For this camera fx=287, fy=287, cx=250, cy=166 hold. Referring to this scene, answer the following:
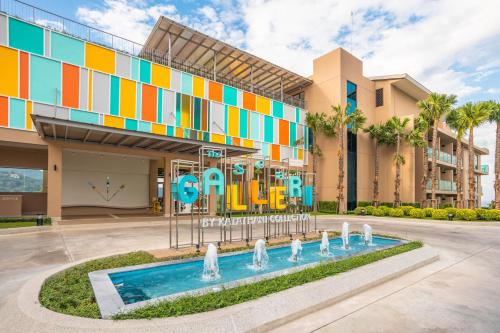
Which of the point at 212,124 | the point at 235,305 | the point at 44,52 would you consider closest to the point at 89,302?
the point at 235,305

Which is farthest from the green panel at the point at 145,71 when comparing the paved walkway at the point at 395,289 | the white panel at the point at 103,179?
the paved walkway at the point at 395,289

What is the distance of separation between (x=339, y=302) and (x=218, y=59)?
28.1m

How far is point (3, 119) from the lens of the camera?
1733 centimetres

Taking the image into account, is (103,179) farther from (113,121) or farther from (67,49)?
(67,49)

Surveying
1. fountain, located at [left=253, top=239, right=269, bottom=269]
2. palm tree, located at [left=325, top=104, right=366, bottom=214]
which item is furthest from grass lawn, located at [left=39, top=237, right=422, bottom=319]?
palm tree, located at [left=325, top=104, right=366, bottom=214]

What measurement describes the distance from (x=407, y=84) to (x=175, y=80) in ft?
97.5

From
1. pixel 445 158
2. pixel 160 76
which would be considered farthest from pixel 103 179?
pixel 445 158

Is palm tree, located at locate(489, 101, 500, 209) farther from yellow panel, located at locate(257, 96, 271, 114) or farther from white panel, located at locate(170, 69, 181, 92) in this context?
white panel, located at locate(170, 69, 181, 92)

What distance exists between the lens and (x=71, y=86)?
19578 millimetres

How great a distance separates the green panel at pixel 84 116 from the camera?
19.5m

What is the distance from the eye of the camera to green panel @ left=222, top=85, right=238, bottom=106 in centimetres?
2800

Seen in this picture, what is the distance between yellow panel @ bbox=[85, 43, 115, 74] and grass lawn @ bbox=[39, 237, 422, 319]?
16674 mm

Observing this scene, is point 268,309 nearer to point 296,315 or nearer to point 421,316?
point 296,315

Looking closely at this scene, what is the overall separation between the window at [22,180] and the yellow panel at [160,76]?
12718 millimetres
